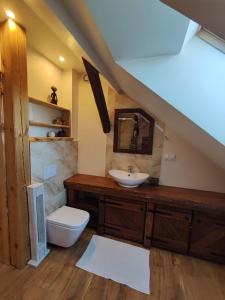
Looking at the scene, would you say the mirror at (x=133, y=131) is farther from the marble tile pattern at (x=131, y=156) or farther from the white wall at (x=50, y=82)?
the white wall at (x=50, y=82)

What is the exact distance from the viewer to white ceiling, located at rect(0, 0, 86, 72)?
43.9 inches

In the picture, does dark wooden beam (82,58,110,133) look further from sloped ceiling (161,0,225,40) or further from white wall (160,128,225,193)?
sloped ceiling (161,0,225,40)

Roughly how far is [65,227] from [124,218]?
819mm

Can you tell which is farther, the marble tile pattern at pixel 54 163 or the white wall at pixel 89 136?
the white wall at pixel 89 136

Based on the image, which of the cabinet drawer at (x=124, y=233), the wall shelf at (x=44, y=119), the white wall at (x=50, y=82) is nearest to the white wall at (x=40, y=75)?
the white wall at (x=50, y=82)

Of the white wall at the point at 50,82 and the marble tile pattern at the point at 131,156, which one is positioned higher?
the white wall at the point at 50,82

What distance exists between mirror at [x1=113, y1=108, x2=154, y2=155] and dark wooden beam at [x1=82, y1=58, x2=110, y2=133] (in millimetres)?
186

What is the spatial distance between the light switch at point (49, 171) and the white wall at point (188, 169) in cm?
163

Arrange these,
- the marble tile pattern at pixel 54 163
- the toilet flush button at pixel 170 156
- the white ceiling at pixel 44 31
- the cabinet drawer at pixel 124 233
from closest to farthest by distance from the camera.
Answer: the white ceiling at pixel 44 31 → the marble tile pattern at pixel 54 163 → the cabinet drawer at pixel 124 233 → the toilet flush button at pixel 170 156

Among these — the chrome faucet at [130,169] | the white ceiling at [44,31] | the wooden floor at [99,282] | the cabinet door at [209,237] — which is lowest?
the wooden floor at [99,282]

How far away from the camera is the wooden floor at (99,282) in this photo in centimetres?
153

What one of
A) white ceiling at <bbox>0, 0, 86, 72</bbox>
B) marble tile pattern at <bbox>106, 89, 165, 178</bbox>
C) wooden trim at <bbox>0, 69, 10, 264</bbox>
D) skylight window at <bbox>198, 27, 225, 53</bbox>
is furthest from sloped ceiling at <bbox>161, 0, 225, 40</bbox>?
marble tile pattern at <bbox>106, 89, 165, 178</bbox>

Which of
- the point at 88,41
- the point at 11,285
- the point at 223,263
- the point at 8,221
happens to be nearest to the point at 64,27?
the point at 88,41

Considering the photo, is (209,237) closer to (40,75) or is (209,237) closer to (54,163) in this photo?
(54,163)
